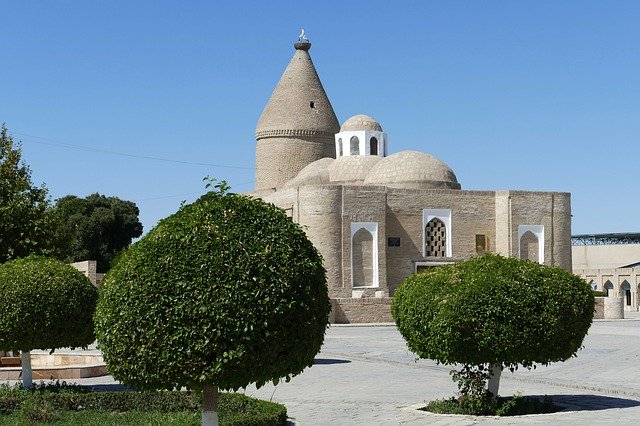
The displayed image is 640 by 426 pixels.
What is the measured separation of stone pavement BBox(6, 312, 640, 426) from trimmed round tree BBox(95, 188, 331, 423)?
3200mm

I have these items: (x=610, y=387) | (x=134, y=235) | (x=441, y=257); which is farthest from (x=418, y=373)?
(x=134, y=235)

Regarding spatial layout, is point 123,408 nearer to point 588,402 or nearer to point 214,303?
point 214,303

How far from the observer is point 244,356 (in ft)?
20.2

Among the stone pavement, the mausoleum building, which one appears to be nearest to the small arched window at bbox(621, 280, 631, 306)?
the mausoleum building

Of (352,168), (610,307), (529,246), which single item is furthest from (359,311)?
(352,168)

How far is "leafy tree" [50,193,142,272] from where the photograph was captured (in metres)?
56.4

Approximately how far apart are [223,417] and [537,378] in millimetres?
6530

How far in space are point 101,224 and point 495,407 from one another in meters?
50.3

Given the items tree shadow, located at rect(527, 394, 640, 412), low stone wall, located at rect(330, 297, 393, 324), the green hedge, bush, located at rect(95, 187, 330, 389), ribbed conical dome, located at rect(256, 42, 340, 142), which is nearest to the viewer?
bush, located at rect(95, 187, 330, 389)

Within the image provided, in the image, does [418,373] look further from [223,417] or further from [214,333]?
[214,333]

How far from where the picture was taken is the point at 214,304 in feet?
20.1

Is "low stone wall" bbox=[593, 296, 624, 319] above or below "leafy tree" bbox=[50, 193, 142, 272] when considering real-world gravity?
below

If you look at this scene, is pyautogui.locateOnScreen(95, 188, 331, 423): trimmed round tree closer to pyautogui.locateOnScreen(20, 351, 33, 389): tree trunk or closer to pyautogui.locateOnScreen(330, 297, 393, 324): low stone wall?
pyautogui.locateOnScreen(20, 351, 33, 389): tree trunk

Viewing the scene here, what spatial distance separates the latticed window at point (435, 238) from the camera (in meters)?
38.8
